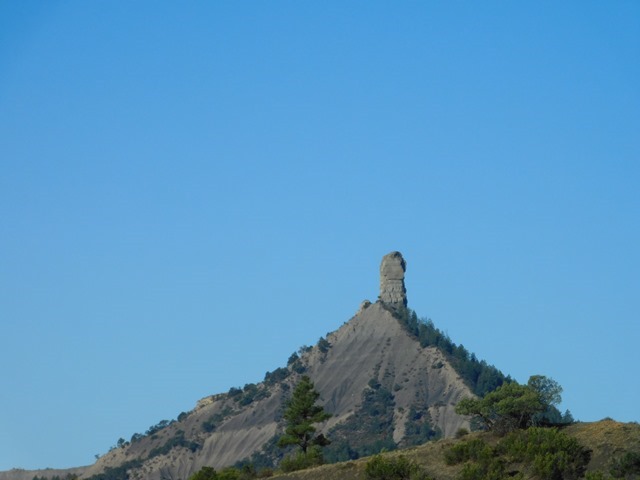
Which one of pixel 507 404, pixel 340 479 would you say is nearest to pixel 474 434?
pixel 507 404

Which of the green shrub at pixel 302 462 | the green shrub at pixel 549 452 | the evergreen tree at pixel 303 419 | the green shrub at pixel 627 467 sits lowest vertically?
the green shrub at pixel 627 467

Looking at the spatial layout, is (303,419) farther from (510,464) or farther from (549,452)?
(549,452)

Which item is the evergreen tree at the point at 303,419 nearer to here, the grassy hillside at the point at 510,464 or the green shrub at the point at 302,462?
the green shrub at the point at 302,462

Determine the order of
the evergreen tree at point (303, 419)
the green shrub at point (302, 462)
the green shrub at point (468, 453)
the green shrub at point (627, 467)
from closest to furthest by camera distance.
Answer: the green shrub at point (627, 467) < the green shrub at point (468, 453) < the green shrub at point (302, 462) < the evergreen tree at point (303, 419)

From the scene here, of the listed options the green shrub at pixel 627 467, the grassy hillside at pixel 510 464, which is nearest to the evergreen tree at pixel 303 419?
the grassy hillside at pixel 510 464

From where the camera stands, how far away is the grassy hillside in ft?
344

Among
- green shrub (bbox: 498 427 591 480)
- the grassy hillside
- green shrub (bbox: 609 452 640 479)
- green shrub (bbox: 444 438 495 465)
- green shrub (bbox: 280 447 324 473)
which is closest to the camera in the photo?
green shrub (bbox: 609 452 640 479)

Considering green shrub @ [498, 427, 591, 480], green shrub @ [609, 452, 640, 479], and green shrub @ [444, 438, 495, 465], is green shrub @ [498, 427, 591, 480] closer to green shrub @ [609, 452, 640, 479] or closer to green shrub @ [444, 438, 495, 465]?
green shrub @ [444, 438, 495, 465]

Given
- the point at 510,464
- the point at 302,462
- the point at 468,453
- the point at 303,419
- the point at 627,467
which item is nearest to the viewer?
the point at 627,467

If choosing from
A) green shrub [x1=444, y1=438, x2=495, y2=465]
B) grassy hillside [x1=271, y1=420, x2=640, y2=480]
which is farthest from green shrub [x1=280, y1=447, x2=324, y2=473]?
green shrub [x1=444, y1=438, x2=495, y2=465]

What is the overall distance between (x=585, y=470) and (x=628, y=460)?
3534mm

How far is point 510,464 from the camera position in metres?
107

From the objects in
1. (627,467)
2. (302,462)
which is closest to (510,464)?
(627,467)

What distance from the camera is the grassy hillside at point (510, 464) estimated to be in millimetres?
105000
